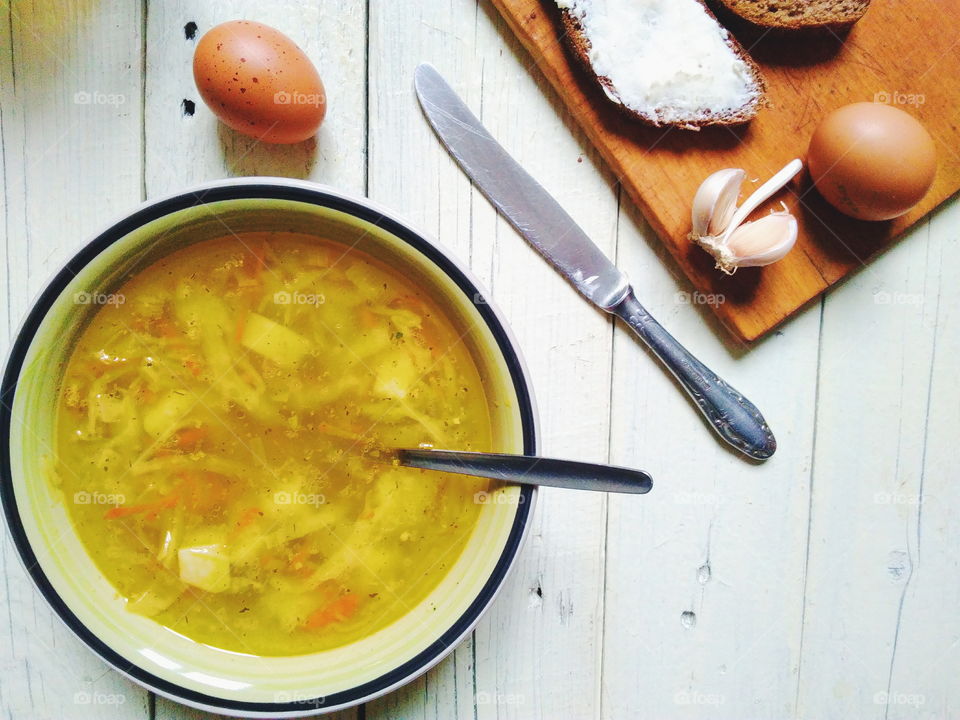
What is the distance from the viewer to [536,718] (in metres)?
1.59

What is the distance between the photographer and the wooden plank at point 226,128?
1493 millimetres

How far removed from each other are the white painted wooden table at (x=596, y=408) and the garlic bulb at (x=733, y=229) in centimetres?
13

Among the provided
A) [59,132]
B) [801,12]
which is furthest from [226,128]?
[801,12]

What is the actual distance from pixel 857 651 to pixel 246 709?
4.20 feet

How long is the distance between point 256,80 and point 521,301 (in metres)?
0.65

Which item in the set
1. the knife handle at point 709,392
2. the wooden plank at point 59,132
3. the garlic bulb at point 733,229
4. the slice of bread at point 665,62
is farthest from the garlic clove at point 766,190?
the wooden plank at point 59,132

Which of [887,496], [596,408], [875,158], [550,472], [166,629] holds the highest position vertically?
[875,158]

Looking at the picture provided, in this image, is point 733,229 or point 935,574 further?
point 935,574

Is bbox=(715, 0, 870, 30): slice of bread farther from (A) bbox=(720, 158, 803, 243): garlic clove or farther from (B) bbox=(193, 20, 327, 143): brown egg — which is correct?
(B) bbox=(193, 20, 327, 143): brown egg

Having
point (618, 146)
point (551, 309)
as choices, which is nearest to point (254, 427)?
point (551, 309)

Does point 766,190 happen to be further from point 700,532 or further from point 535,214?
point 700,532

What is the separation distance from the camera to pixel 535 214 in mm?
1508

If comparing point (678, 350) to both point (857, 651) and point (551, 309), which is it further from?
point (857, 651)

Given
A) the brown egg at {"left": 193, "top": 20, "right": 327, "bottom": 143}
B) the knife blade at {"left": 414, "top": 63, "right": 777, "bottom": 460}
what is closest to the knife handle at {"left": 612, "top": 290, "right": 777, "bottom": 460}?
the knife blade at {"left": 414, "top": 63, "right": 777, "bottom": 460}
